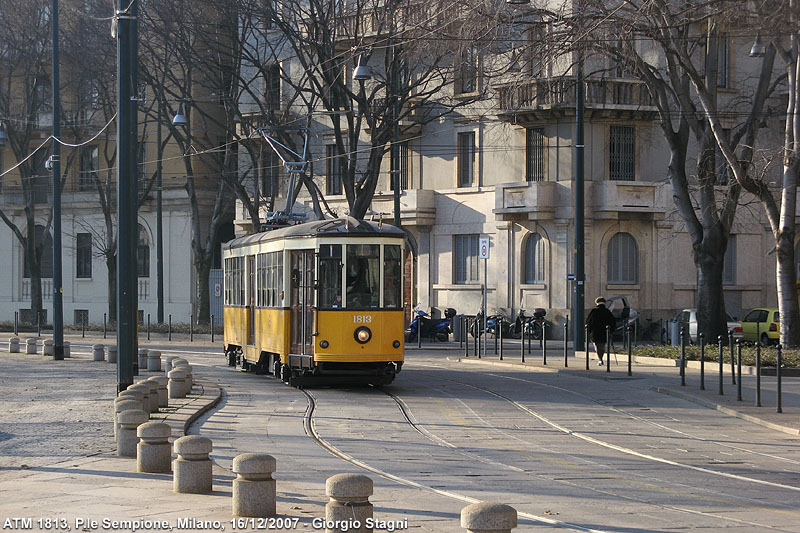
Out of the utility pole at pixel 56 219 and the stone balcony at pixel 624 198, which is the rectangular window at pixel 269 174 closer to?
the stone balcony at pixel 624 198

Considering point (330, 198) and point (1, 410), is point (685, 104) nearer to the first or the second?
point (1, 410)

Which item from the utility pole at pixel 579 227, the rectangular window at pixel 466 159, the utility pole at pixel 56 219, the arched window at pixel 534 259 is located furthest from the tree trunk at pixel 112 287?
the utility pole at pixel 579 227

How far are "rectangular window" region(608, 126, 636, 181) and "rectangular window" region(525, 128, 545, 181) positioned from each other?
8.18 feet

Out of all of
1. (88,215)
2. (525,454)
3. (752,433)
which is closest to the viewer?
(525,454)

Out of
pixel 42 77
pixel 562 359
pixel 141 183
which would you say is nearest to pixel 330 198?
pixel 141 183

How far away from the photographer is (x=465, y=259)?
48531 mm

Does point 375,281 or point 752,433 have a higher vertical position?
point 375,281

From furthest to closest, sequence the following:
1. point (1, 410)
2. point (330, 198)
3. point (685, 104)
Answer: point (330, 198)
point (685, 104)
point (1, 410)

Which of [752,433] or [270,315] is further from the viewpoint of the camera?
[270,315]

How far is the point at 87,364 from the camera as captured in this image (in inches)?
1247

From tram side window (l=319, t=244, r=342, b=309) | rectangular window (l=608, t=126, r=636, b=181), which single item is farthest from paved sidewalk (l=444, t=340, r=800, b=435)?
rectangular window (l=608, t=126, r=636, b=181)

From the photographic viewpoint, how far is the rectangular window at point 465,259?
1895 inches

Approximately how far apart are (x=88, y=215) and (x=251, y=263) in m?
35.5

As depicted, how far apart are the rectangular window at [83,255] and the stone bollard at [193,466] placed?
52305 millimetres
